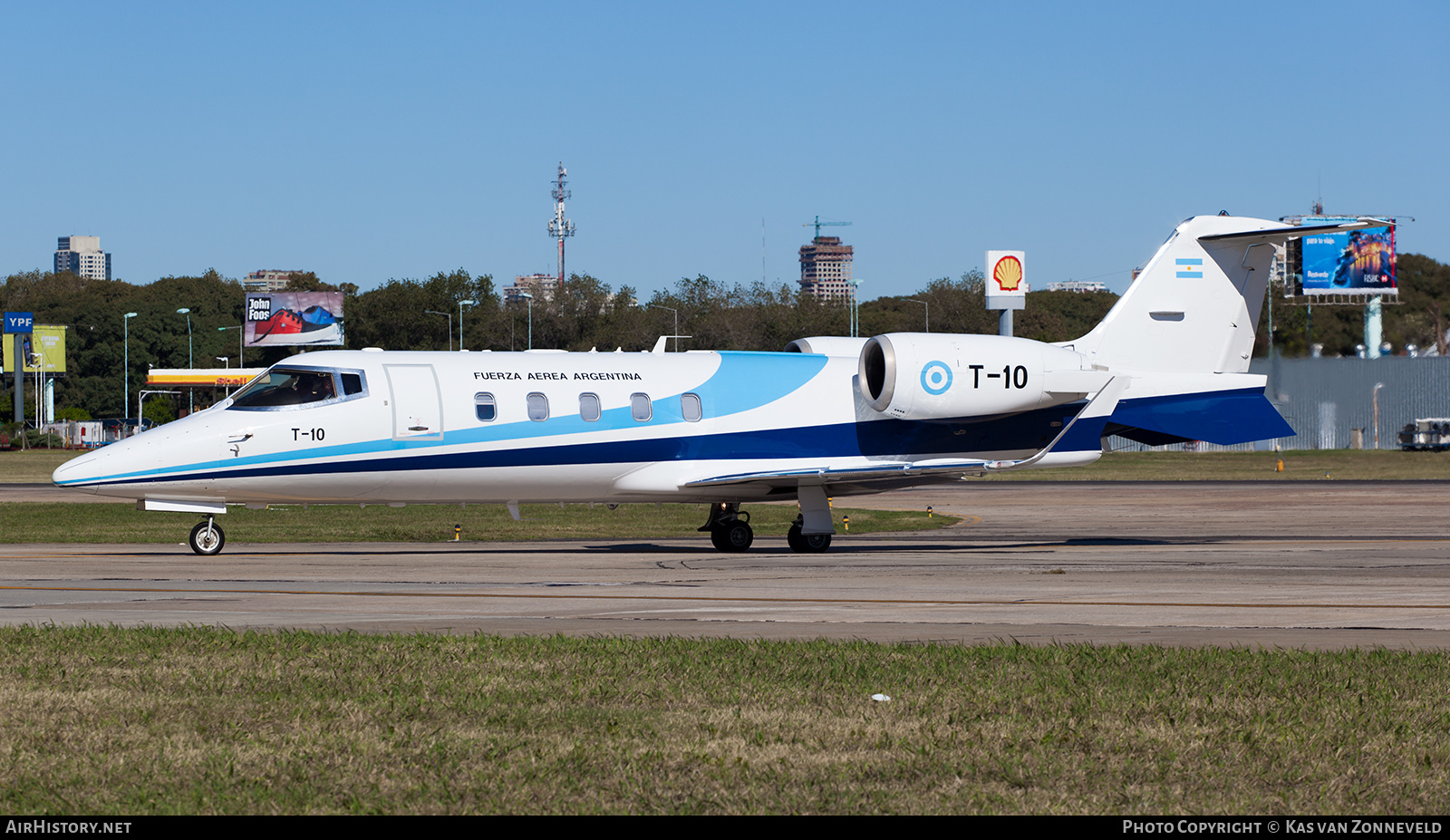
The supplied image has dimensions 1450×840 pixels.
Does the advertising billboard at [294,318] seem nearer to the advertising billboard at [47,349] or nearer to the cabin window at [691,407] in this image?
the advertising billboard at [47,349]

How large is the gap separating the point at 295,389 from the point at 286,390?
138 millimetres

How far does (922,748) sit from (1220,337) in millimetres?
20006

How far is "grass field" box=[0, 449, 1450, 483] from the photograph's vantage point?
58.1 meters

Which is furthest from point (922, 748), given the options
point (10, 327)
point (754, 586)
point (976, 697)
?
point (10, 327)

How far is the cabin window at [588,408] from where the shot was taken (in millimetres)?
22984

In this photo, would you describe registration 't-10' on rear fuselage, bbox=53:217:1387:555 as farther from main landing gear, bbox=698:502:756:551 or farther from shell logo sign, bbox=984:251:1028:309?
shell logo sign, bbox=984:251:1028:309

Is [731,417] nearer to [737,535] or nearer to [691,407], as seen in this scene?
[691,407]

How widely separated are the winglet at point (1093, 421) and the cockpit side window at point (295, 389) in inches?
435

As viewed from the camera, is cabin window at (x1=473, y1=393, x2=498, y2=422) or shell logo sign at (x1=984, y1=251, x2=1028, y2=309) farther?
shell logo sign at (x1=984, y1=251, x2=1028, y2=309)

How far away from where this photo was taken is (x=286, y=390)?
22.0 m

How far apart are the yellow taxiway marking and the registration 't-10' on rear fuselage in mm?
5256

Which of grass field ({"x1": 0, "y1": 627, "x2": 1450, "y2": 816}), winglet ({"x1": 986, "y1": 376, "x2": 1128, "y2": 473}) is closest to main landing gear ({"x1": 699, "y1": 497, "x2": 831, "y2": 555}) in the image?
winglet ({"x1": 986, "y1": 376, "x2": 1128, "y2": 473})

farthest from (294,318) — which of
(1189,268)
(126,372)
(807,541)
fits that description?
(1189,268)

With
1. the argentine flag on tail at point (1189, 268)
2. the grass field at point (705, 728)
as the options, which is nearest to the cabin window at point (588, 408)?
the argentine flag on tail at point (1189, 268)
